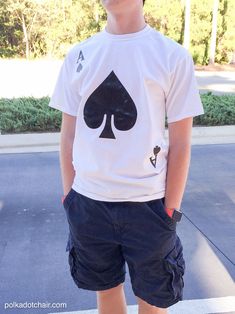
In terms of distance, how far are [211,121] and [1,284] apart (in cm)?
583

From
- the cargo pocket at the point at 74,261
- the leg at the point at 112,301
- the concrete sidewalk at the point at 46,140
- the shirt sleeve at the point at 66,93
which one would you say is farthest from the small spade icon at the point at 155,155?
the concrete sidewalk at the point at 46,140

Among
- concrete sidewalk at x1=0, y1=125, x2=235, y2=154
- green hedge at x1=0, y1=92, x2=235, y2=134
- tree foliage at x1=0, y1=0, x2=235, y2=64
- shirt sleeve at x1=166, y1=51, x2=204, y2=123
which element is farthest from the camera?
tree foliage at x1=0, y1=0, x2=235, y2=64

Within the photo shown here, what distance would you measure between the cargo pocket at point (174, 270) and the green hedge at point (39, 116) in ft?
19.1

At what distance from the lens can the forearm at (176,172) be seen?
1575 mm

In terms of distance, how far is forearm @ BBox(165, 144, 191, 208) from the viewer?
1.58 metres

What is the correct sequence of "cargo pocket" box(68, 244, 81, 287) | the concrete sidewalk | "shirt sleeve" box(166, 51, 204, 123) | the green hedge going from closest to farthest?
"shirt sleeve" box(166, 51, 204, 123)
"cargo pocket" box(68, 244, 81, 287)
the concrete sidewalk
the green hedge

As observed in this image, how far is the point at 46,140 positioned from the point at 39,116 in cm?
65

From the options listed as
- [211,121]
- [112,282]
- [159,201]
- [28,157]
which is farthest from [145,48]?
[211,121]

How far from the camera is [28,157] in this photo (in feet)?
19.2

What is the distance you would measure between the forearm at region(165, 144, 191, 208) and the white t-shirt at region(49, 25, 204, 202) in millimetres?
23

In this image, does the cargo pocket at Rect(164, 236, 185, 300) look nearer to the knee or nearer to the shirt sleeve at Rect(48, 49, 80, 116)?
the knee

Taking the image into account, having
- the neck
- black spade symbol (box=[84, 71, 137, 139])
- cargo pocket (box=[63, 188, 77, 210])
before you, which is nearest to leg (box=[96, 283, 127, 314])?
cargo pocket (box=[63, 188, 77, 210])

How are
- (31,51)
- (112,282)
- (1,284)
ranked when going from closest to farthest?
(112,282) → (1,284) → (31,51)

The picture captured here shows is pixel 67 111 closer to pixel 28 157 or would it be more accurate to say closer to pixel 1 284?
pixel 1 284
